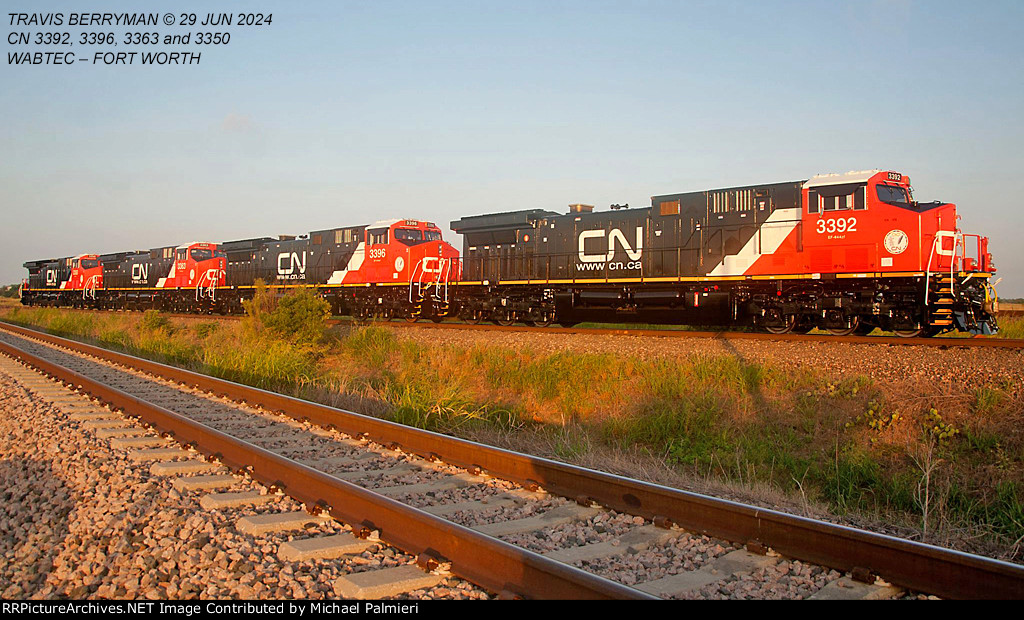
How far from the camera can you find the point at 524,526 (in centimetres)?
404

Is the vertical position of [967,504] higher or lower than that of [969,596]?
lower

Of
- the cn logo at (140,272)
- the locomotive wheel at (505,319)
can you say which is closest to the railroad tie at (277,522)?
the locomotive wheel at (505,319)

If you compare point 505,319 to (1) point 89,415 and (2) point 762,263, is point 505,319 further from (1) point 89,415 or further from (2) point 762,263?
(1) point 89,415

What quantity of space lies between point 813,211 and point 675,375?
6.84 meters

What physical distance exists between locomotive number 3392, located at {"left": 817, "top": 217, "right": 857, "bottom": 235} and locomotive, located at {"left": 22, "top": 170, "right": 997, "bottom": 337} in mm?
20

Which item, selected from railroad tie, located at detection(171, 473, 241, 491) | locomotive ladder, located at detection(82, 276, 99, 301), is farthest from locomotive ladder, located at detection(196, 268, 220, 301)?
railroad tie, located at detection(171, 473, 241, 491)

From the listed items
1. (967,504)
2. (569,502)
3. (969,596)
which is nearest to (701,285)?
(967,504)

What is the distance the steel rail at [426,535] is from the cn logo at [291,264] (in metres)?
21.7

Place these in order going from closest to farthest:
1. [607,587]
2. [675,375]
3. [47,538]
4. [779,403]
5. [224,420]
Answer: [607,587] → [47,538] → [224,420] → [779,403] → [675,375]

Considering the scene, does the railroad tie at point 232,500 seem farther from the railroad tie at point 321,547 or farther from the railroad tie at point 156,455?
the railroad tie at point 156,455

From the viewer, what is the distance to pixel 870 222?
518 inches

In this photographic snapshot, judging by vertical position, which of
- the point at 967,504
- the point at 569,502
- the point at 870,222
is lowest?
the point at 967,504

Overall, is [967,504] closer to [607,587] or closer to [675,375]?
[675,375]

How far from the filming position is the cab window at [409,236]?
22.5 metres
